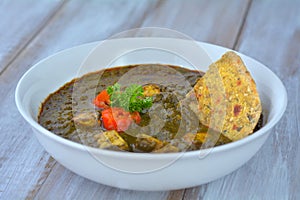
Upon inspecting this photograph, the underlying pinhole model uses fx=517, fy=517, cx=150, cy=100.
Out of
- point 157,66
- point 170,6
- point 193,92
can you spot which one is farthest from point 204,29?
point 193,92

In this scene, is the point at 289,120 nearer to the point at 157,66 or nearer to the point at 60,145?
the point at 157,66

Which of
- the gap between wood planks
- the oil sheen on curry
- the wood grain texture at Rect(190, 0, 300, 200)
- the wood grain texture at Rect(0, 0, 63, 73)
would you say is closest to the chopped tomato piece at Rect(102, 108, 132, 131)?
the oil sheen on curry

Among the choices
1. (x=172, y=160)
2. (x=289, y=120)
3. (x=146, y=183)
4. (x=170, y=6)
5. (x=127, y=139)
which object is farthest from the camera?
(x=170, y=6)

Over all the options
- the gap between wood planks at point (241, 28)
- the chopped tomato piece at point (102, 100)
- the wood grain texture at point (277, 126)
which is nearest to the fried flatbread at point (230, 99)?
the wood grain texture at point (277, 126)

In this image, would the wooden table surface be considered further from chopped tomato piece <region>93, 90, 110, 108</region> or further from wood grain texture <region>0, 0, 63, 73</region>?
chopped tomato piece <region>93, 90, 110, 108</region>

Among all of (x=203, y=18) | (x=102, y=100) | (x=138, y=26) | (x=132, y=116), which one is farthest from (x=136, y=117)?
(x=203, y=18)
